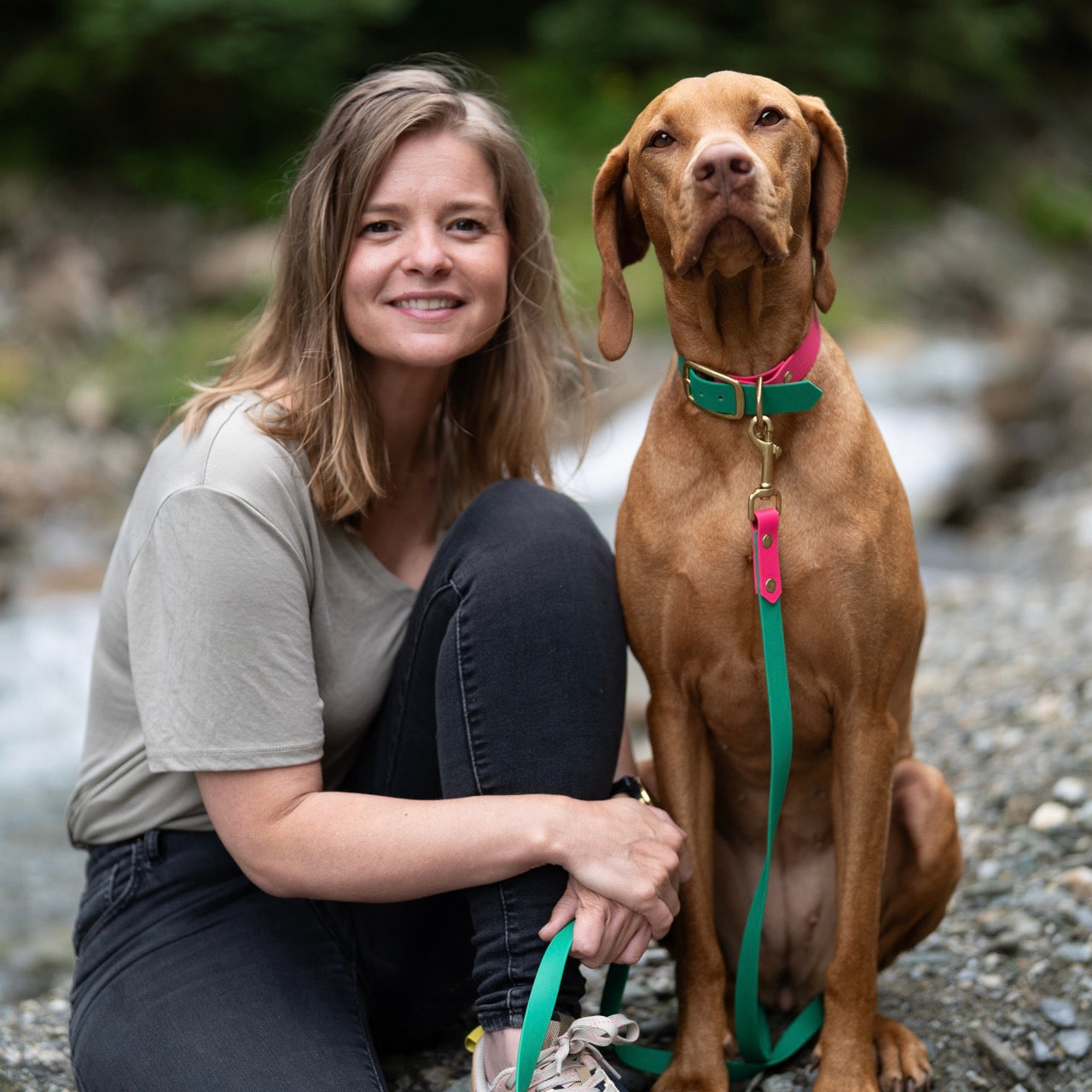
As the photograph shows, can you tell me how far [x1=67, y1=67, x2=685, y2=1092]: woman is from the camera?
1.87 m

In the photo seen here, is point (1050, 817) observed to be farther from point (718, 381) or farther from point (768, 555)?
point (718, 381)

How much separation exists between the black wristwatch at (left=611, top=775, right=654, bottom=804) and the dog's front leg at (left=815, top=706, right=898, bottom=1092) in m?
0.34

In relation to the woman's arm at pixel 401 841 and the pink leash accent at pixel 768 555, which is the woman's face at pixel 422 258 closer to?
the pink leash accent at pixel 768 555

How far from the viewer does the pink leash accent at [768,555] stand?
2.00 meters

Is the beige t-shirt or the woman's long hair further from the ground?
the woman's long hair

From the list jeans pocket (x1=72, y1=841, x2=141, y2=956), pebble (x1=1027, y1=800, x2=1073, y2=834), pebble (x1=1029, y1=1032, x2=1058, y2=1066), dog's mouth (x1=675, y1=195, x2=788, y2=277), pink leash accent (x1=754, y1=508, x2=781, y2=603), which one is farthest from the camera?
pebble (x1=1027, y1=800, x2=1073, y2=834)

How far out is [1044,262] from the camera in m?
13.6

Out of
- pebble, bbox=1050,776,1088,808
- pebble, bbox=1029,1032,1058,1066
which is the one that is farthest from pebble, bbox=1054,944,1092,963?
pebble, bbox=1050,776,1088,808

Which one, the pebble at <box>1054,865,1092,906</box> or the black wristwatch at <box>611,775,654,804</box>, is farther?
the pebble at <box>1054,865,1092,906</box>

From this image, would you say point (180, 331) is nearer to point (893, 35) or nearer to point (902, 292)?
point (902, 292)

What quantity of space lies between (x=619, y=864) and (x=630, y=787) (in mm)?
248

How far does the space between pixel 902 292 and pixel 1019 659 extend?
28.2 ft

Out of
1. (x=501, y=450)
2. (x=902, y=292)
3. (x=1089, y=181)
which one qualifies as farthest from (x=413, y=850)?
(x=1089, y=181)

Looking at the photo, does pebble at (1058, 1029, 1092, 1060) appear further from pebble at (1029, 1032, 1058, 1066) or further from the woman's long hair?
the woman's long hair
